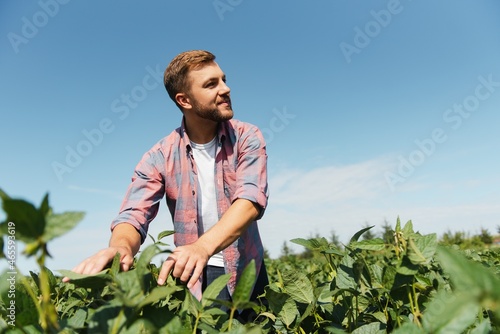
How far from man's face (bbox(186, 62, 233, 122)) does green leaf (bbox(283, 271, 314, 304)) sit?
1.72 metres

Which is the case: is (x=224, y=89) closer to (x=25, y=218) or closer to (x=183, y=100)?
(x=183, y=100)

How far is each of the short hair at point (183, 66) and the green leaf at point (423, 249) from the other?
242cm

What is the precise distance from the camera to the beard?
2.86 m

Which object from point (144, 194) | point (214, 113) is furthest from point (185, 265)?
point (214, 113)

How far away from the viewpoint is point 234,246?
2.97 metres

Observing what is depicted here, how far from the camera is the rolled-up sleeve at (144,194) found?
2301mm

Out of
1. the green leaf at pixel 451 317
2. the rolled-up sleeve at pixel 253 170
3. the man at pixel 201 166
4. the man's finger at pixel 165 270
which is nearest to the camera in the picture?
the green leaf at pixel 451 317

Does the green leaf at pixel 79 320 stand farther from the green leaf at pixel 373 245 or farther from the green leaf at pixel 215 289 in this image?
the green leaf at pixel 373 245

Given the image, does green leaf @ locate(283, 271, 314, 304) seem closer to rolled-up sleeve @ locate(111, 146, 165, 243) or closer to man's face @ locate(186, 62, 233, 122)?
rolled-up sleeve @ locate(111, 146, 165, 243)

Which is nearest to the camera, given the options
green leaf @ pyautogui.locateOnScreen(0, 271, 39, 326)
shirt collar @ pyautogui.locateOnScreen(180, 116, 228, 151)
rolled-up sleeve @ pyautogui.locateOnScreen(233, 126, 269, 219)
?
green leaf @ pyautogui.locateOnScreen(0, 271, 39, 326)

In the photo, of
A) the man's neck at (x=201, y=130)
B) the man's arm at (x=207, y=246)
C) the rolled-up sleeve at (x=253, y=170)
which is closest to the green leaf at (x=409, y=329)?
the man's arm at (x=207, y=246)

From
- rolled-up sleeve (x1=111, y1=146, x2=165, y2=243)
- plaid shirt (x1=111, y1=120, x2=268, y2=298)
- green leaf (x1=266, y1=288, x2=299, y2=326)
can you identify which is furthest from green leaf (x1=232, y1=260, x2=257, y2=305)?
plaid shirt (x1=111, y1=120, x2=268, y2=298)

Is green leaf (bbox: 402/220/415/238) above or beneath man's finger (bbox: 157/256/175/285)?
beneath

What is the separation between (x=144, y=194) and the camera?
2.58 m
